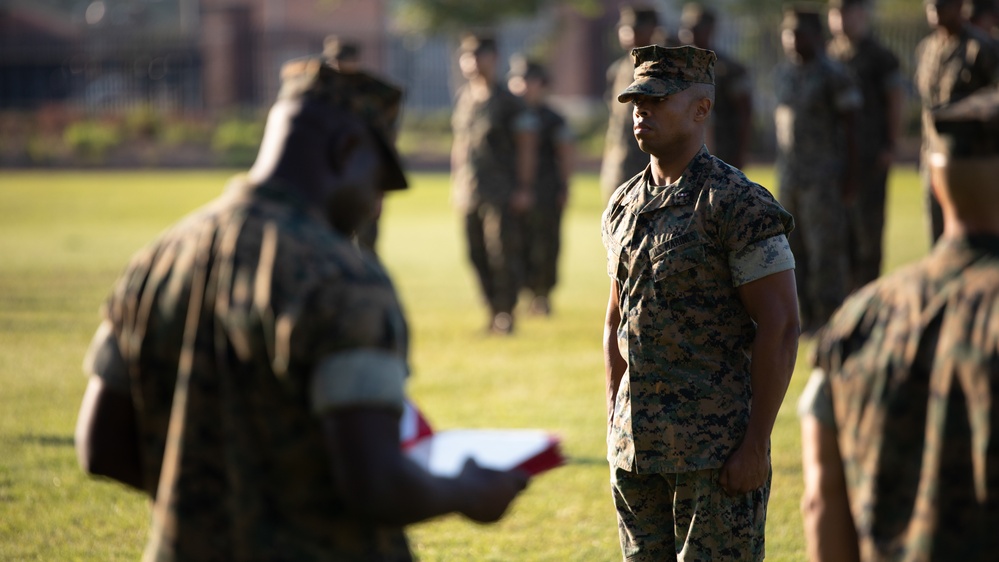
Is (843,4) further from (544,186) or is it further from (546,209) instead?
(546,209)

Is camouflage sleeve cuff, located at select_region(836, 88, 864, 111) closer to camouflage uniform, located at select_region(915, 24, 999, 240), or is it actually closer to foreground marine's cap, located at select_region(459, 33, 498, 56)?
camouflage uniform, located at select_region(915, 24, 999, 240)

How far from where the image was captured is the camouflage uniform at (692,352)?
375 centimetres

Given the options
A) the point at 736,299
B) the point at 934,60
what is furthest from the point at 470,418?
the point at 736,299

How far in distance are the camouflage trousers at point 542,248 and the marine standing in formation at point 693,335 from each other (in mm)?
9204

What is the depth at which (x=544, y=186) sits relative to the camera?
1338 centimetres

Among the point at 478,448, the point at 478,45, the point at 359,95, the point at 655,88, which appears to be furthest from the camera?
the point at 478,45

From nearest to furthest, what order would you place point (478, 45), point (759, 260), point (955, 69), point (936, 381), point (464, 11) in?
point (936, 381) → point (759, 260) → point (955, 69) → point (478, 45) → point (464, 11)

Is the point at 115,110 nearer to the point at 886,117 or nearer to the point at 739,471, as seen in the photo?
the point at 886,117

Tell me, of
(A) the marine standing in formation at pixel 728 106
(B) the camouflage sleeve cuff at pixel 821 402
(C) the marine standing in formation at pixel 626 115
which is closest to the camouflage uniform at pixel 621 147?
(C) the marine standing in formation at pixel 626 115

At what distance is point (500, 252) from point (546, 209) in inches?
59.0

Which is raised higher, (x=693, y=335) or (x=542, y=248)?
(x=693, y=335)

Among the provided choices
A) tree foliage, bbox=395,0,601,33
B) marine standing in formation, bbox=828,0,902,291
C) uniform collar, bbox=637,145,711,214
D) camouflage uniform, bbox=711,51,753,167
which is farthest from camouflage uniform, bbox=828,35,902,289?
tree foliage, bbox=395,0,601,33

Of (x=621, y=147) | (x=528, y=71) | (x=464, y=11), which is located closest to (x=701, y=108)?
(x=621, y=147)

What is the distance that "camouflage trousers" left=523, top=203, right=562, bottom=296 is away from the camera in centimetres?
1325
